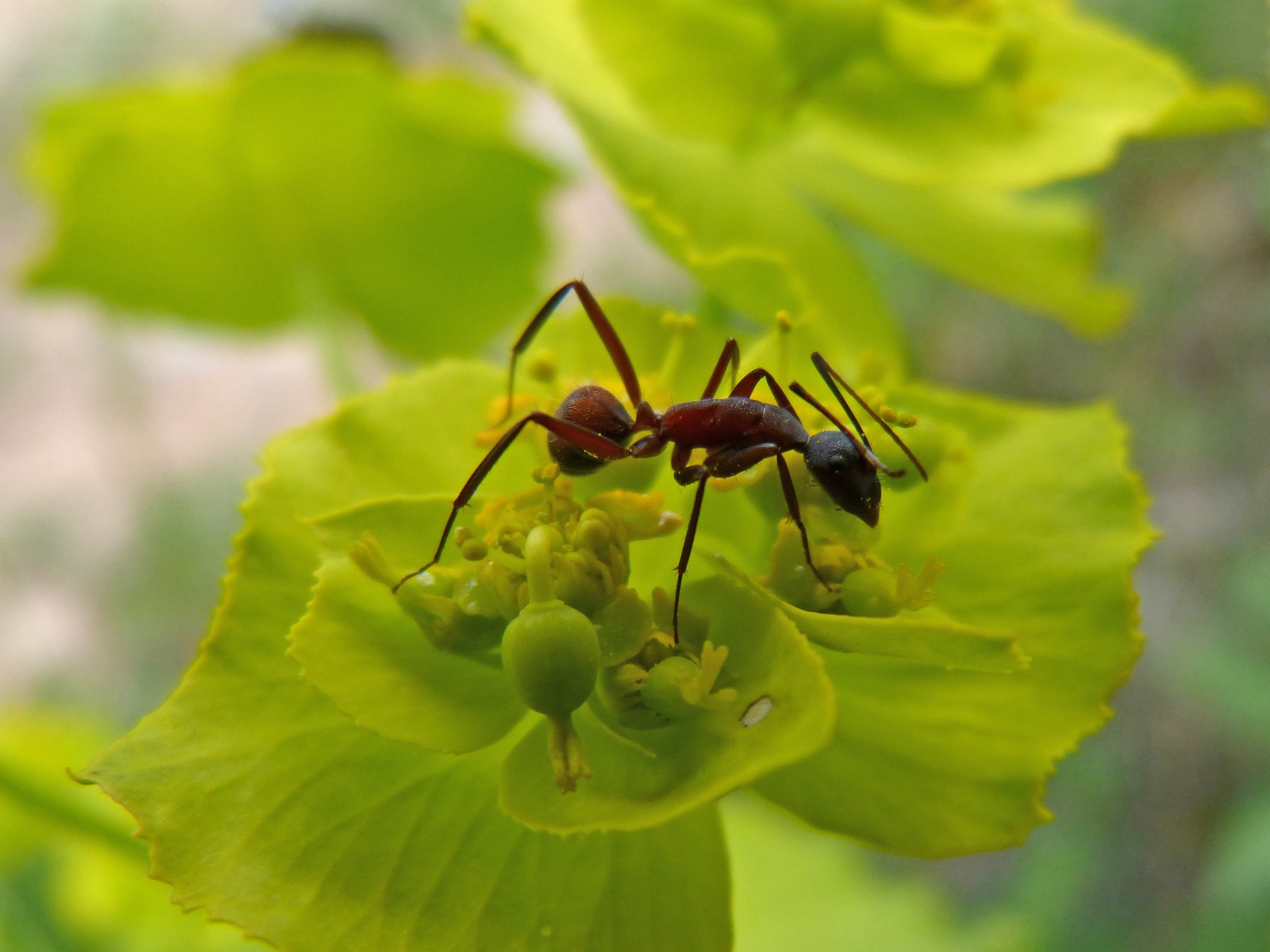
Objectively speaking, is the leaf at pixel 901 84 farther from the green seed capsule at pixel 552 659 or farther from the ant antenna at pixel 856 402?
the green seed capsule at pixel 552 659

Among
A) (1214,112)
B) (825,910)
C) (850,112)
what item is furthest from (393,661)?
(825,910)

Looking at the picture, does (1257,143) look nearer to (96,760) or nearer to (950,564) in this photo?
(950,564)

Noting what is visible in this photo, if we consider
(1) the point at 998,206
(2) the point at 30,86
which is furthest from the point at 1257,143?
(2) the point at 30,86

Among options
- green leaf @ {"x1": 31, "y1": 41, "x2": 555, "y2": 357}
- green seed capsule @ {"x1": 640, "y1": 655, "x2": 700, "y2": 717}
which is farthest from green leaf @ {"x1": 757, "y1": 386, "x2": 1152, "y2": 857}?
green leaf @ {"x1": 31, "y1": 41, "x2": 555, "y2": 357}

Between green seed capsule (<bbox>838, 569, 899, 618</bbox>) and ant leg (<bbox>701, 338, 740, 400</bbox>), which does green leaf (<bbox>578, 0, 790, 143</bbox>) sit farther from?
green seed capsule (<bbox>838, 569, 899, 618</bbox>)

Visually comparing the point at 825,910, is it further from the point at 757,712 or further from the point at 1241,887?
the point at 757,712

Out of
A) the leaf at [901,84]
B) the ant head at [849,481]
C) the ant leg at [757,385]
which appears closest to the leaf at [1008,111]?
the leaf at [901,84]
